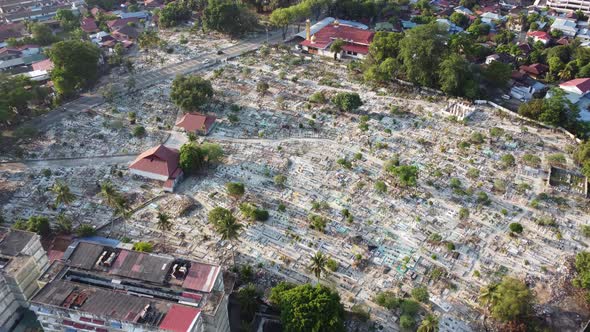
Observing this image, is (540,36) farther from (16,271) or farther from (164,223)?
(16,271)

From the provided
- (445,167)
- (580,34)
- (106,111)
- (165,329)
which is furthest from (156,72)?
(580,34)

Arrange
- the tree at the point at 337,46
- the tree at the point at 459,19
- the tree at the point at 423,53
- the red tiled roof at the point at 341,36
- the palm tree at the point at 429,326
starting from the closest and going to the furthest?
the palm tree at the point at 429,326 → the tree at the point at 423,53 → the tree at the point at 337,46 → the red tiled roof at the point at 341,36 → the tree at the point at 459,19

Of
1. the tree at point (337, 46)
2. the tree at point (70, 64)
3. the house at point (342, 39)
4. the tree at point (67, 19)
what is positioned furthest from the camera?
the tree at point (67, 19)

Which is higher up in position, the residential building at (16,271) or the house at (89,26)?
the house at (89,26)

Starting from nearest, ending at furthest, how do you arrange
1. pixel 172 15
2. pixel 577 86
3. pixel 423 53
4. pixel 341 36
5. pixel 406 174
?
pixel 406 174 → pixel 423 53 → pixel 577 86 → pixel 341 36 → pixel 172 15

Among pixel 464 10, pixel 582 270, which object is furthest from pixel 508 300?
pixel 464 10

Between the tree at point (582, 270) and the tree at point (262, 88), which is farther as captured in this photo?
the tree at point (262, 88)

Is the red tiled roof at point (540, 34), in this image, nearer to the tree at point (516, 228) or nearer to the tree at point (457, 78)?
the tree at point (457, 78)

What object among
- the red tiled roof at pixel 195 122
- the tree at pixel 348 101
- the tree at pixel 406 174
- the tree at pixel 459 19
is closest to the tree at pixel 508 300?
the tree at pixel 406 174

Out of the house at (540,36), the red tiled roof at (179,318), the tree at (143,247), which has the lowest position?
the tree at (143,247)
